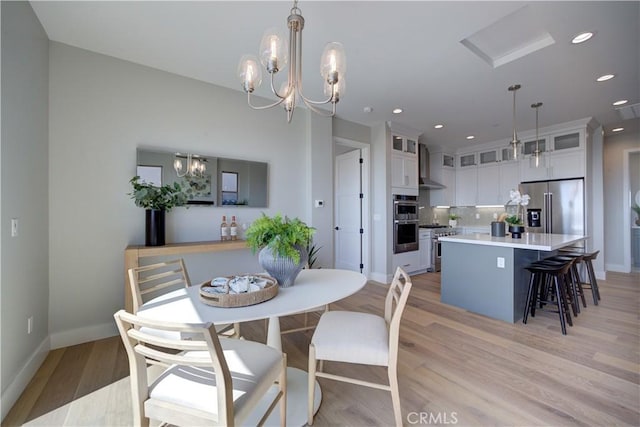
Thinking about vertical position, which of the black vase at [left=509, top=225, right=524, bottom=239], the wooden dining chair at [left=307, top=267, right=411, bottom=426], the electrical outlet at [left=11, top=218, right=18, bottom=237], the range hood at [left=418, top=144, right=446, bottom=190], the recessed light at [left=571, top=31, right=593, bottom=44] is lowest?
the wooden dining chair at [left=307, top=267, right=411, bottom=426]

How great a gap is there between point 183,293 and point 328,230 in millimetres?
2658

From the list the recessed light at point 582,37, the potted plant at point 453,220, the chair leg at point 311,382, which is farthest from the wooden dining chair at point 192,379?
the potted plant at point 453,220

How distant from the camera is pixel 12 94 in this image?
1692mm

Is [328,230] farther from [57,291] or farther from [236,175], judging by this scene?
[57,291]

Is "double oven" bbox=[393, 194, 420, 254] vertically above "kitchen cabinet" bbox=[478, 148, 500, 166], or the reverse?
"kitchen cabinet" bbox=[478, 148, 500, 166]

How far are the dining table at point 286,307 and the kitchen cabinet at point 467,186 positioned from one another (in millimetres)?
5160

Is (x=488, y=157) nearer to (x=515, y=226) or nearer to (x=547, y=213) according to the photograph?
(x=547, y=213)

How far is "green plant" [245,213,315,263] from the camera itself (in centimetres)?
155

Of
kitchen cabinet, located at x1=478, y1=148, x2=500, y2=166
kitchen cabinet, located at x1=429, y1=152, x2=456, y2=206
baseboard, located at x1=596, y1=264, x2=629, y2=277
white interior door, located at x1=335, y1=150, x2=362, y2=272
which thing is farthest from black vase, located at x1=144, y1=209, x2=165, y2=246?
baseboard, located at x1=596, y1=264, x2=629, y2=277

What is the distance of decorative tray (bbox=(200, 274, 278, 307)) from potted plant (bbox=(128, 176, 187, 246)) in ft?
4.48

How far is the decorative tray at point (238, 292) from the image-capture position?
1.27m

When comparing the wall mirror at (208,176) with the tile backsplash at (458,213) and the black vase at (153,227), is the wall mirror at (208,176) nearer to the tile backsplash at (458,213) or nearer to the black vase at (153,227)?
the black vase at (153,227)

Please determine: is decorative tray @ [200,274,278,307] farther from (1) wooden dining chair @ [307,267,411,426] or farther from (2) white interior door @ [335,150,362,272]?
(2) white interior door @ [335,150,362,272]

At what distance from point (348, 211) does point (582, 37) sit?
352 centimetres
